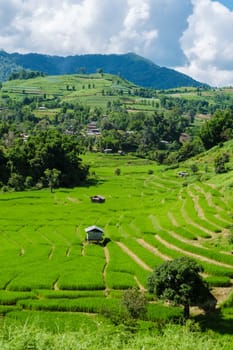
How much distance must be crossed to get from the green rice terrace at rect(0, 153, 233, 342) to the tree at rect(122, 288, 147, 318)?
1.67 metres

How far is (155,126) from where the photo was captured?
174375 millimetres

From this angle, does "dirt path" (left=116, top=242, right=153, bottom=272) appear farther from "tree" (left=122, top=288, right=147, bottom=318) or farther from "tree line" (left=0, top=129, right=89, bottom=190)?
"tree line" (left=0, top=129, right=89, bottom=190)

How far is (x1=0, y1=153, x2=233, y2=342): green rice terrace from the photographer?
32.9 meters

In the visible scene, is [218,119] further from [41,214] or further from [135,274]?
[135,274]

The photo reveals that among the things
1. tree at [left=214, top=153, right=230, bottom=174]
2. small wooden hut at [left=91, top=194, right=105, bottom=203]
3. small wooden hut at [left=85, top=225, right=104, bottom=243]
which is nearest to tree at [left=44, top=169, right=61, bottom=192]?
small wooden hut at [left=91, top=194, right=105, bottom=203]

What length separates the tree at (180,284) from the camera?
30.8 m

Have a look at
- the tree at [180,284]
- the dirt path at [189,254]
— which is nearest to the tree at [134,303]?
the tree at [180,284]

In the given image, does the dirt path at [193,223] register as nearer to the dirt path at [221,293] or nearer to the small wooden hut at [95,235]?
the small wooden hut at [95,235]

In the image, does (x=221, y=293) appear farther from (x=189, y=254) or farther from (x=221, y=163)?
(x=221, y=163)

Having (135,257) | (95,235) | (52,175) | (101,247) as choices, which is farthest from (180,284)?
(52,175)

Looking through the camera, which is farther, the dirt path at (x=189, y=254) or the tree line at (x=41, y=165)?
the tree line at (x=41, y=165)

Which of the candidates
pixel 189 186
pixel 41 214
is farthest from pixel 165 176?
pixel 41 214

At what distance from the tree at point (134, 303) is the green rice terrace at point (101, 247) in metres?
1.67

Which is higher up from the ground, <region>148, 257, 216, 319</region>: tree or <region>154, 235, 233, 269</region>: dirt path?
<region>148, 257, 216, 319</region>: tree
